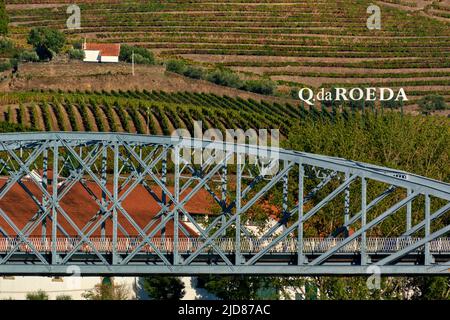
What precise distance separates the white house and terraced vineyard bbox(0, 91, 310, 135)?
574 inches

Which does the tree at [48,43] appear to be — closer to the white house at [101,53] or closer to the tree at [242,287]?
the white house at [101,53]

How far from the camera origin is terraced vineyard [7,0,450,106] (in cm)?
17425

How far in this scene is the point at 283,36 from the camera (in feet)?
607

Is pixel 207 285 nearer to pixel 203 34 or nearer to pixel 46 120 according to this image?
pixel 46 120

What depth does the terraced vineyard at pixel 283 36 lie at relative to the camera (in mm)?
174250

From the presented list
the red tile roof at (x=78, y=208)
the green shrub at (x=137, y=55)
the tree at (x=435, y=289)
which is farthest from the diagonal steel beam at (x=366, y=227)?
the green shrub at (x=137, y=55)

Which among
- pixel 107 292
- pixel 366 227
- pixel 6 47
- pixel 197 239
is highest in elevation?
pixel 6 47

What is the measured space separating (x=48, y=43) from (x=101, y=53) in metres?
4.33

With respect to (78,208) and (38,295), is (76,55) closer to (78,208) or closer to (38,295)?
(78,208)

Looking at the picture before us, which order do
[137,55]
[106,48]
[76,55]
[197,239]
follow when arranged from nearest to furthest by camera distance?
[197,239], [76,55], [137,55], [106,48]

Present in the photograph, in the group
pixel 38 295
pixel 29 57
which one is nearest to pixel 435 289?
pixel 38 295

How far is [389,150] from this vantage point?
354 ft
